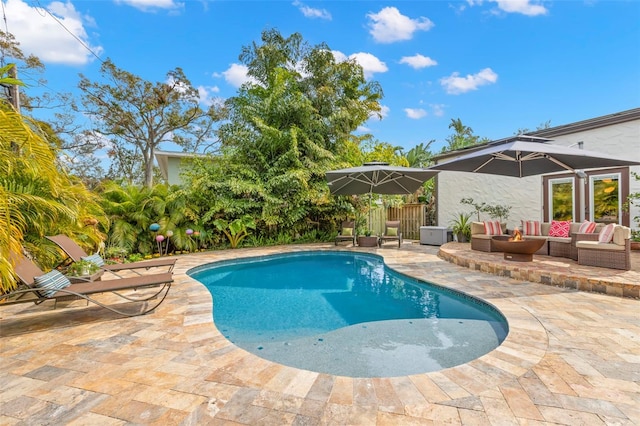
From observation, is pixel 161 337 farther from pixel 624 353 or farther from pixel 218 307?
pixel 624 353

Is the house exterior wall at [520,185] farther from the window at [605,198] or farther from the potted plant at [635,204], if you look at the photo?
the window at [605,198]

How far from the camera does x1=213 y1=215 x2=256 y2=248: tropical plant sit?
10.8 metres

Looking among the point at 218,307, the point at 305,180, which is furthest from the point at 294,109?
the point at 218,307

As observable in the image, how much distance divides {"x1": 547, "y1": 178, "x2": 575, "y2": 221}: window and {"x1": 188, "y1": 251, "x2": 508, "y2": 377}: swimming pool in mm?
6986

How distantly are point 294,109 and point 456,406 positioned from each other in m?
11.5

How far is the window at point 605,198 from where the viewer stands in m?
8.70

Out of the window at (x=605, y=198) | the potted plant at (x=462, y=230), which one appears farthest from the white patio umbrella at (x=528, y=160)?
the potted plant at (x=462, y=230)

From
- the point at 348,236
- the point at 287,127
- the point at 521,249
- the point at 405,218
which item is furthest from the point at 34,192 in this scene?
the point at 405,218

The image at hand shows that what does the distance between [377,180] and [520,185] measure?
17.7ft

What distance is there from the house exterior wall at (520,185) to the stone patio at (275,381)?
23.5 feet

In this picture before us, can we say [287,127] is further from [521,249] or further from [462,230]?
[521,249]

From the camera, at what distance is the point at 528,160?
823 cm

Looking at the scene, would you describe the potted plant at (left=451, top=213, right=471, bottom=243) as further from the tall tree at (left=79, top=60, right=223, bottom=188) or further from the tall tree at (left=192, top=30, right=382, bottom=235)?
the tall tree at (left=79, top=60, right=223, bottom=188)

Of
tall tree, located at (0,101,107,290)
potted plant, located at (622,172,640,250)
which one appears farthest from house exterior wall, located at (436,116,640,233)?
tall tree, located at (0,101,107,290)
